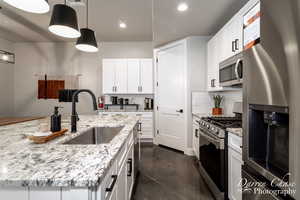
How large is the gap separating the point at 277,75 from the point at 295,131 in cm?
27

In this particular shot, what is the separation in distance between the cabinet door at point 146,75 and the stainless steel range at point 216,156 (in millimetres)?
2577

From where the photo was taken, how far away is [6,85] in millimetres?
4992

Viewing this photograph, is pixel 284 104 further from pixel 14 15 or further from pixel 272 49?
pixel 14 15

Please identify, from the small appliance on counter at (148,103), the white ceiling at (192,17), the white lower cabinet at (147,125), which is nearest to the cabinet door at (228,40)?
the white ceiling at (192,17)

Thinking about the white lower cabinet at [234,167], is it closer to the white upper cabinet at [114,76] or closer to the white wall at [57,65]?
the white upper cabinet at [114,76]

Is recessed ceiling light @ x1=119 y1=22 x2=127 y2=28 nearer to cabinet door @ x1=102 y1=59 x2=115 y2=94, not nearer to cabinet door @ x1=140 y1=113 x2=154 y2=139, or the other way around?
cabinet door @ x1=102 y1=59 x2=115 y2=94

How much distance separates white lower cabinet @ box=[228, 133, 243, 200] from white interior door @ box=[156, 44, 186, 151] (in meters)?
2.07

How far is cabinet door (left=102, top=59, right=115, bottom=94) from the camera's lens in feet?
15.7

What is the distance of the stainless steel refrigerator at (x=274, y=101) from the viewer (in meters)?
0.74

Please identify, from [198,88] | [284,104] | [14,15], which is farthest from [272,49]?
[14,15]

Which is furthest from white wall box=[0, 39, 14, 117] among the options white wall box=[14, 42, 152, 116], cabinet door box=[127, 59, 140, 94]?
cabinet door box=[127, 59, 140, 94]

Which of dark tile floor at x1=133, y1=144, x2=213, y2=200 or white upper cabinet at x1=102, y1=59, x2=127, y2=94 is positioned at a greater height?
white upper cabinet at x1=102, y1=59, x2=127, y2=94

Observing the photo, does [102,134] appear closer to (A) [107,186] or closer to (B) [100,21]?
(A) [107,186]

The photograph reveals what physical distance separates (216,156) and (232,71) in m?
1.09
